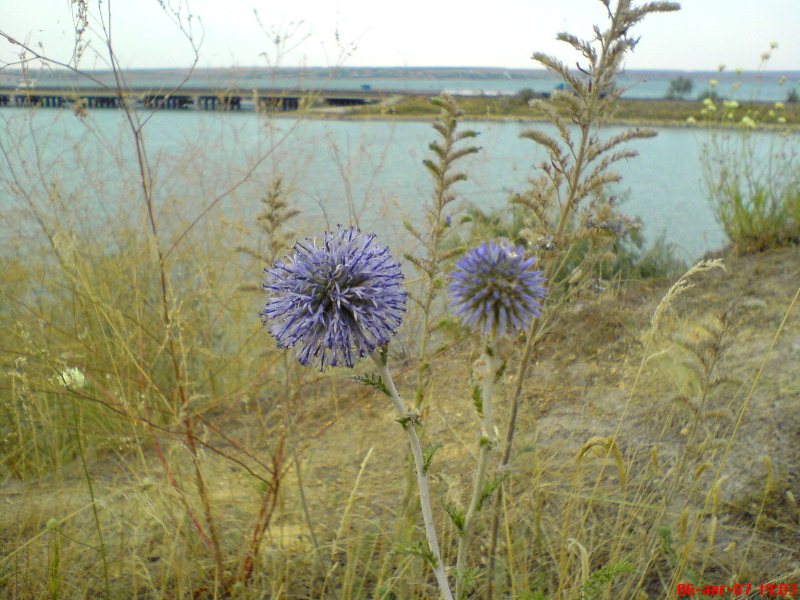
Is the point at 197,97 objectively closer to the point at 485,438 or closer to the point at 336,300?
the point at 336,300

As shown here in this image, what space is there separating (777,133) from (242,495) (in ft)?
23.8

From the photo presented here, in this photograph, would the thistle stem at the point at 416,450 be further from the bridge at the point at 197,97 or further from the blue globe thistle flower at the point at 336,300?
the bridge at the point at 197,97

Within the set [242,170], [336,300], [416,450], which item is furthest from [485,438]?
[242,170]

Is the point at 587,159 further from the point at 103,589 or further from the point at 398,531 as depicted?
the point at 103,589

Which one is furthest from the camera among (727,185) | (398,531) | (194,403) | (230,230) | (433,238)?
(727,185)

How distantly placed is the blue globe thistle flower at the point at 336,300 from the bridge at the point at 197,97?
2.39 metres

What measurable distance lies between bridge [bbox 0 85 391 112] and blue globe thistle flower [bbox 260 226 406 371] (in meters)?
2.39

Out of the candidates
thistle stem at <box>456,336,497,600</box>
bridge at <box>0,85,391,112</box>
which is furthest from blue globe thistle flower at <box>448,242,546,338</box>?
bridge at <box>0,85,391,112</box>

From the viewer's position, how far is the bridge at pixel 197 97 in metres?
4.01

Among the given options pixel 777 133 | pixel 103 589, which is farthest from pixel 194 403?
pixel 777 133

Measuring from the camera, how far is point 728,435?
3.12 meters

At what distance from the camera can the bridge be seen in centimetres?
401
